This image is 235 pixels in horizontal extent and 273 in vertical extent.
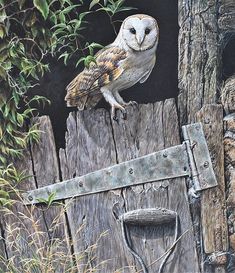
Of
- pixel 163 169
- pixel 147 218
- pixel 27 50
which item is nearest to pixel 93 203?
pixel 147 218

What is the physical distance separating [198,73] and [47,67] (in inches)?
27.2

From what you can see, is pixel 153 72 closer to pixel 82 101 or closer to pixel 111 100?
pixel 111 100

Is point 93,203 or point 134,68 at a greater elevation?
point 134,68

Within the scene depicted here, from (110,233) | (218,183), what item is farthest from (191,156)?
(110,233)

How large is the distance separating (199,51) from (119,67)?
1.22 ft

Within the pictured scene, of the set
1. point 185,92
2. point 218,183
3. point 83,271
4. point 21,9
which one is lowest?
point 83,271

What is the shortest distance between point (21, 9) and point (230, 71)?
1.00 meters

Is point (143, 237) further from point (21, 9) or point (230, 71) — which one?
point (21, 9)

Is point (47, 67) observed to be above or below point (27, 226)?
above

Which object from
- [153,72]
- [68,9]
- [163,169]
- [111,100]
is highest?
[68,9]

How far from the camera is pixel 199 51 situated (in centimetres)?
500

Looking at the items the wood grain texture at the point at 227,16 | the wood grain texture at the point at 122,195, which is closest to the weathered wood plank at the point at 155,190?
the wood grain texture at the point at 122,195

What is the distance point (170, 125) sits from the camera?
198 inches

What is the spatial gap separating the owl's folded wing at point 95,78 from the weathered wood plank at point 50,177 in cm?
18
